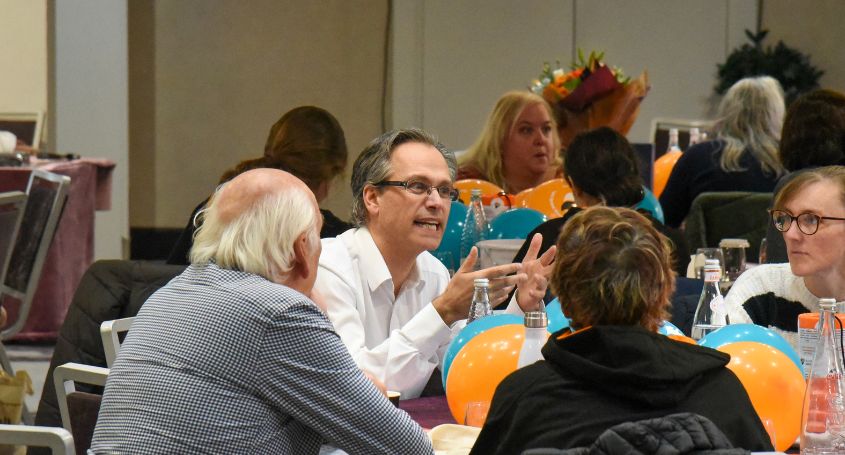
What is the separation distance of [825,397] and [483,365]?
1.86 ft

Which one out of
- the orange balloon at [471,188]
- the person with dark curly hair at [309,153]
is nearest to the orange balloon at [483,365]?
the person with dark curly hair at [309,153]

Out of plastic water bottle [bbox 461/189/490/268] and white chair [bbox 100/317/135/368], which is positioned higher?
plastic water bottle [bbox 461/189/490/268]

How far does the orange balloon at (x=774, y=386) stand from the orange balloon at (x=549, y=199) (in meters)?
2.58

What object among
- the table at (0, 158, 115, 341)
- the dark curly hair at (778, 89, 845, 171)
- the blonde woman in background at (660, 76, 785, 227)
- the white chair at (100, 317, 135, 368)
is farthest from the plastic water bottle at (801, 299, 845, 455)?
the table at (0, 158, 115, 341)

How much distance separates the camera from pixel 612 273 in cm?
170

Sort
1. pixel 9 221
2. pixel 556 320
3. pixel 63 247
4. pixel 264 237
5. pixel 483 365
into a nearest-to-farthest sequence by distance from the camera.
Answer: pixel 264 237 < pixel 483 365 < pixel 556 320 < pixel 9 221 < pixel 63 247

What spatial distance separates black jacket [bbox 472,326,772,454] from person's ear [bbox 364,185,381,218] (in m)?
1.08

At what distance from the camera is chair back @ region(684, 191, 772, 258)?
484cm

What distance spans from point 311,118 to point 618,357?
8.26 ft

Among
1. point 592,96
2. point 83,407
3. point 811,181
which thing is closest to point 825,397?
point 811,181

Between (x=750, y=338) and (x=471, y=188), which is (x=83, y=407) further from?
(x=471, y=188)

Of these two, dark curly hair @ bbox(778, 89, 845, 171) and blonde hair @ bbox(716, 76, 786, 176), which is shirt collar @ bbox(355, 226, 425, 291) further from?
blonde hair @ bbox(716, 76, 786, 176)

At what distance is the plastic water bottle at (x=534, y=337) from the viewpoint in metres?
1.95

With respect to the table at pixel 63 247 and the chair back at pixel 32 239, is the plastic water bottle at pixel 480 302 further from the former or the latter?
the table at pixel 63 247
